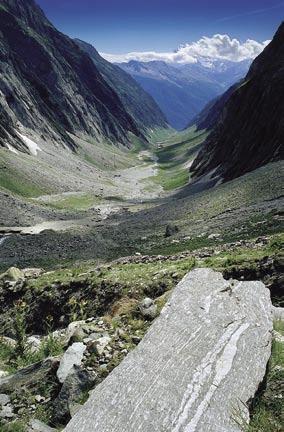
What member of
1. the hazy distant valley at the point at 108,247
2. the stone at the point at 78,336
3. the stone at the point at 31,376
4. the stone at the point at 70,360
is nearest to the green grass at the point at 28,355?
the hazy distant valley at the point at 108,247

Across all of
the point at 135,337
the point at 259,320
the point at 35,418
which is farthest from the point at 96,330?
the point at 259,320

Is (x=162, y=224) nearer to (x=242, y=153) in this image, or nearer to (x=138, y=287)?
(x=138, y=287)

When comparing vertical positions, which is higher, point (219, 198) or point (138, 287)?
point (138, 287)

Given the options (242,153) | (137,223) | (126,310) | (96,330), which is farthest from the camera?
(242,153)

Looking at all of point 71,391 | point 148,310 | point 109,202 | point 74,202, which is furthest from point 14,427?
point 109,202

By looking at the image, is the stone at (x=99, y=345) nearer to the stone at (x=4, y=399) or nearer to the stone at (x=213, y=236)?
the stone at (x=4, y=399)
